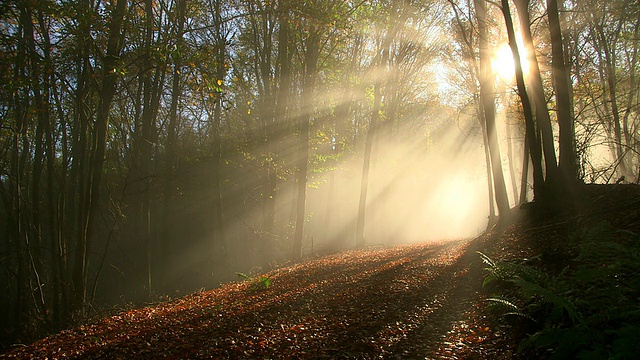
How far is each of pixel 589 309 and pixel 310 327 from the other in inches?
123

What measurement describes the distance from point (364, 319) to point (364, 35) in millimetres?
19526

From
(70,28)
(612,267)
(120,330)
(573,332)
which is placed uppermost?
(70,28)

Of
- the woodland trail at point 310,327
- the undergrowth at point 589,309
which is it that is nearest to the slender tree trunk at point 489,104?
the woodland trail at point 310,327

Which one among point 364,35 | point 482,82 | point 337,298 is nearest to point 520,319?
point 337,298

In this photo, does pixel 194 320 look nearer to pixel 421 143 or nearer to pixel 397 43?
pixel 397 43

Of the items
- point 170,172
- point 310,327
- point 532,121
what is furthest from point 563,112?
point 170,172

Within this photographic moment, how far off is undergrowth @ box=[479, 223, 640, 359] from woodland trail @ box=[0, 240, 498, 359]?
60 cm

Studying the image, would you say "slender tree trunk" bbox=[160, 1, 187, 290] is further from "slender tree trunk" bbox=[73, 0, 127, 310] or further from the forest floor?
the forest floor

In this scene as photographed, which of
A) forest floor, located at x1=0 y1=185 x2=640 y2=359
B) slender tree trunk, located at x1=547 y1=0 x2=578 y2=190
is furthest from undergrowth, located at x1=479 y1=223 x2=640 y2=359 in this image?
slender tree trunk, located at x1=547 y1=0 x2=578 y2=190

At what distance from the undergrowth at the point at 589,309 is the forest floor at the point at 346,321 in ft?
1.23

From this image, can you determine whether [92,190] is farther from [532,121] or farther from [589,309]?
[532,121]

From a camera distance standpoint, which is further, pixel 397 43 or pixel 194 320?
pixel 397 43

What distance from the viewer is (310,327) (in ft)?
16.4

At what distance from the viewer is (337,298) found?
6.46 metres
